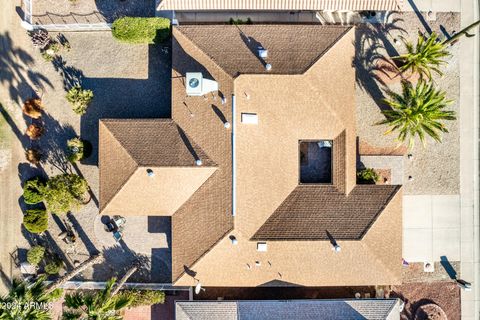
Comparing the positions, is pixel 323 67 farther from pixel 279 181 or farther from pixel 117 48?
pixel 117 48

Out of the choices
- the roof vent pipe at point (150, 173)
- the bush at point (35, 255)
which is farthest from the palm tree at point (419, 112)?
the bush at point (35, 255)

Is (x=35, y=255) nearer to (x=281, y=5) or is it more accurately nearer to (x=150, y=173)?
(x=150, y=173)

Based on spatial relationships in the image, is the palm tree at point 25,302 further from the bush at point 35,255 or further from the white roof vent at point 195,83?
the white roof vent at point 195,83

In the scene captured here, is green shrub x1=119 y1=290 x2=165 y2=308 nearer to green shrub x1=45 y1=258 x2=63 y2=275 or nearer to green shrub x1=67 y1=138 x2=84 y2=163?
green shrub x1=45 y1=258 x2=63 y2=275

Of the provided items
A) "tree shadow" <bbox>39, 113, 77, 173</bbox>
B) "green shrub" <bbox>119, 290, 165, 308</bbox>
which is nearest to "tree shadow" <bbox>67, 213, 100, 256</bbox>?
"tree shadow" <bbox>39, 113, 77, 173</bbox>

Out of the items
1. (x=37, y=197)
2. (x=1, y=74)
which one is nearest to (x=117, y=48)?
(x=1, y=74)

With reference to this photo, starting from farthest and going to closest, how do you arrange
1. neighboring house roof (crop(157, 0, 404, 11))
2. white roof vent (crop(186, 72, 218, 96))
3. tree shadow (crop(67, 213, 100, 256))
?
1. tree shadow (crop(67, 213, 100, 256))
2. neighboring house roof (crop(157, 0, 404, 11))
3. white roof vent (crop(186, 72, 218, 96))
